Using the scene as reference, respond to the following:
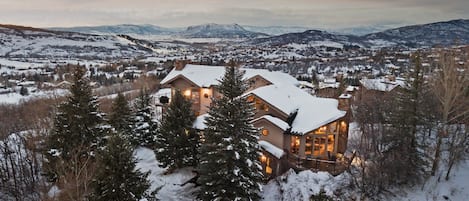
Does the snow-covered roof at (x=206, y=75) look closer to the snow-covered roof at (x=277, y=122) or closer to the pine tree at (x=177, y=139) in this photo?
the snow-covered roof at (x=277, y=122)

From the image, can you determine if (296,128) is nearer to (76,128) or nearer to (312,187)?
(312,187)

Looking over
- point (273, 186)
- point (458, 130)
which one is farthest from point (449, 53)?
point (273, 186)

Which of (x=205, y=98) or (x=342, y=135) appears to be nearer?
(x=342, y=135)

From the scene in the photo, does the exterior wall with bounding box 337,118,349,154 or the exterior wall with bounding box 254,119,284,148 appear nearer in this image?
the exterior wall with bounding box 254,119,284,148

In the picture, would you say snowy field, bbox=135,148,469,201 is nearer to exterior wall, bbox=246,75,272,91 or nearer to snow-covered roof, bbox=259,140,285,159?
snow-covered roof, bbox=259,140,285,159

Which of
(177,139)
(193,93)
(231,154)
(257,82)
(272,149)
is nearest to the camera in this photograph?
(231,154)

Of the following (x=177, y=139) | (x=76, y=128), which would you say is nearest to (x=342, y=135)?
(x=177, y=139)

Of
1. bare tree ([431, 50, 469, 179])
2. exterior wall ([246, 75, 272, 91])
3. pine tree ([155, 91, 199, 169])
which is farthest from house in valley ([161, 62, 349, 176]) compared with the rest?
bare tree ([431, 50, 469, 179])
